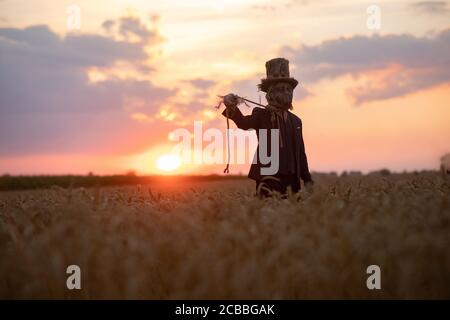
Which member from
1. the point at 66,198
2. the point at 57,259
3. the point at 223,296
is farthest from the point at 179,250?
the point at 66,198

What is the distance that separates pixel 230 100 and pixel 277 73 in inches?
38.3

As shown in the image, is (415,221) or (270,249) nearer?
(270,249)

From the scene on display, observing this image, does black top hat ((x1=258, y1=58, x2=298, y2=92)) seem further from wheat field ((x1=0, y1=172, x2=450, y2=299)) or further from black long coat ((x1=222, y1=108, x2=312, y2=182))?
wheat field ((x1=0, y1=172, x2=450, y2=299))

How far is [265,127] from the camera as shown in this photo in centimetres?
931

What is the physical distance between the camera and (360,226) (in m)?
4.60

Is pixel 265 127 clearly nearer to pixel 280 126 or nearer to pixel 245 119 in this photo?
pixel 280 126

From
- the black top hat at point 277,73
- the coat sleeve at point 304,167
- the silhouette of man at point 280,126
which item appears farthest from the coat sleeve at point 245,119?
the coat sleeve at point 304,167

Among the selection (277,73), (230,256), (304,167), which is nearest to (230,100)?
(277,73)

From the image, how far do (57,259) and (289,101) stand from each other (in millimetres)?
6186

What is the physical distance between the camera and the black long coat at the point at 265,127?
9.04 m

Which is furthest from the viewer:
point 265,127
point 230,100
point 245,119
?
point 265,127

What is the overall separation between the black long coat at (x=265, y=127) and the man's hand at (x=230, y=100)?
98mm

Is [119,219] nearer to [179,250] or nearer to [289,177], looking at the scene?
[179,250]

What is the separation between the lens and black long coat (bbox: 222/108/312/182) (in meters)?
9.04
